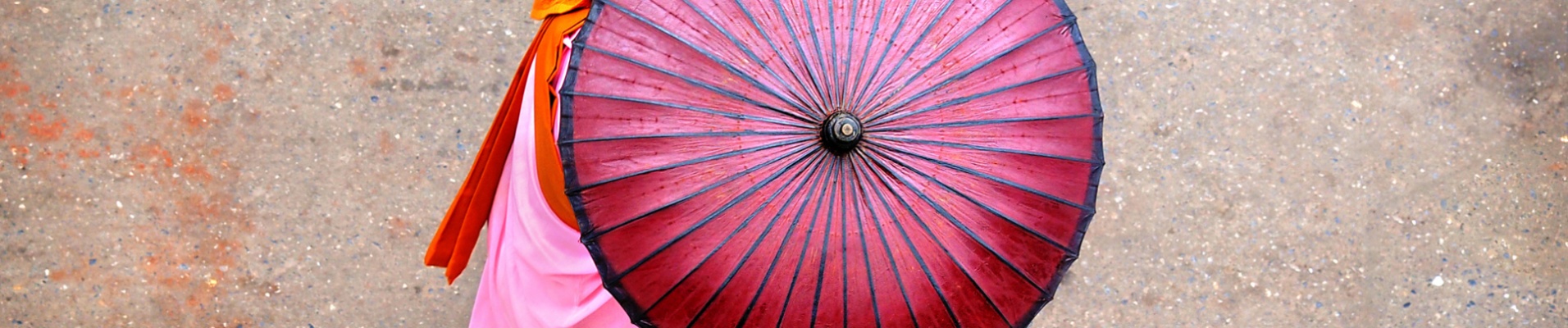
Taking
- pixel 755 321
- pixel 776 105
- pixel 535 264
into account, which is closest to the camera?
pixel 776 105

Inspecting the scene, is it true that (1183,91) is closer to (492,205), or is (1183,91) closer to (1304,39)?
(1304,39)

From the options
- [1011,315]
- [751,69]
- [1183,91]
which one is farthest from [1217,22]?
[751,69]

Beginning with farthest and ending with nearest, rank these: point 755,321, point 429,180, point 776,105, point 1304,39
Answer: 1. point 1304,39
2. point 429,180
3. point 755,321
4. point 776,105

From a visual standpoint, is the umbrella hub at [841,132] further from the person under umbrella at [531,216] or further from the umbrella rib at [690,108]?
the person under umbrella at [531,216]

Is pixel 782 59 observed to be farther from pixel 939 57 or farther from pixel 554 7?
pixel 554 7

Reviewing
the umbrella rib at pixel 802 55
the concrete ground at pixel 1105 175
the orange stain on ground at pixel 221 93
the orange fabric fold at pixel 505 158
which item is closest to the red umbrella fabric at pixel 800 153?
the umbrella rib at pixel 802 55

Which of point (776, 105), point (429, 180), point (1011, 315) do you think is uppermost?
point (776, 105)

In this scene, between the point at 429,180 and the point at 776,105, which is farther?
the point at 429,180
